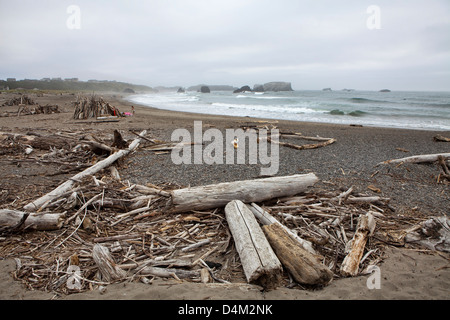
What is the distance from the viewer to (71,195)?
4680mm

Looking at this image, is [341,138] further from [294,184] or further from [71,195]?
[71,195]

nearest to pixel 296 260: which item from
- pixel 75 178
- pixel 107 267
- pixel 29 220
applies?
pixel 107 267

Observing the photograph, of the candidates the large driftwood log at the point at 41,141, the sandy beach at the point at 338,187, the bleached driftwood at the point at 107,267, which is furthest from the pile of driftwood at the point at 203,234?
the large driftwood log at the point at 41,141

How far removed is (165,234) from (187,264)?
0.85 meters

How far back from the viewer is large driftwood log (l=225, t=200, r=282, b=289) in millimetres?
3035

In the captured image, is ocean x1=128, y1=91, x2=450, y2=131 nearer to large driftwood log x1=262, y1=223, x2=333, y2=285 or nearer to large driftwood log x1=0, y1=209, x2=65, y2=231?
large driftwood log x1=262, y1=223, x2=333, y2=285

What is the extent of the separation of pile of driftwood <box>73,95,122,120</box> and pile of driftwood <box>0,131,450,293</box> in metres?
12.2

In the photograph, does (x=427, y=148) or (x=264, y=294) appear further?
(x=427, y=148)

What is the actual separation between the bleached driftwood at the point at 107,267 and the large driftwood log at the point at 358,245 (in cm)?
283

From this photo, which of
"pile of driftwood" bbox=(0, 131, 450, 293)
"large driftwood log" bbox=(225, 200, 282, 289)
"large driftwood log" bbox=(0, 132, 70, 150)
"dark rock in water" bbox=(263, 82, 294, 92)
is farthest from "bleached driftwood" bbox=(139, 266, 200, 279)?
"dark rock in water" bbox=(263, 82, 294, 92)

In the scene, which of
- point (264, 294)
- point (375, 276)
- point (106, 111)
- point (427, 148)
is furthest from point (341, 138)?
point (106, 111)

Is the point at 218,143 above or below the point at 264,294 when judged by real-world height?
above

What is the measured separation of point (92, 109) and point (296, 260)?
1669 centimetres
